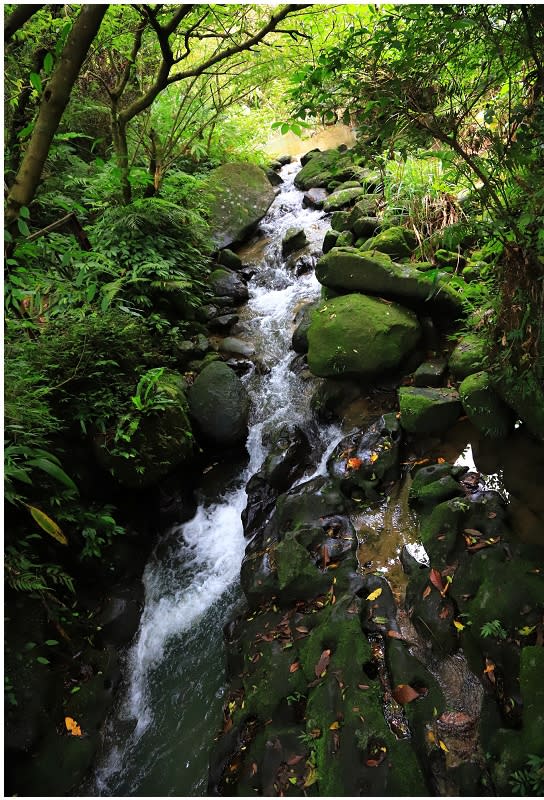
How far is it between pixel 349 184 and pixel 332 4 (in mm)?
6760

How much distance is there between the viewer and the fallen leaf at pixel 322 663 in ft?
11.3

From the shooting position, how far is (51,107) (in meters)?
2.42

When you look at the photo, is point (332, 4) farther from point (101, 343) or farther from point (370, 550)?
point (370, 550)

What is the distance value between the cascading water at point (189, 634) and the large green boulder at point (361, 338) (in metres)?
0.88

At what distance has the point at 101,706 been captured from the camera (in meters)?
4.16

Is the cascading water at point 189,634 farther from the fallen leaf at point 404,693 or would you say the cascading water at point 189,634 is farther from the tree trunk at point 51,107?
the tree trunk at point 51,107

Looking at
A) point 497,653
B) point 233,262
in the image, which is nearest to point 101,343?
point 497,653

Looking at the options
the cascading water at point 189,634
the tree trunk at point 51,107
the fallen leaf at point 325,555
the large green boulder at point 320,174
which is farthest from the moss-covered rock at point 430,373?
the large green boulder at point 320,174

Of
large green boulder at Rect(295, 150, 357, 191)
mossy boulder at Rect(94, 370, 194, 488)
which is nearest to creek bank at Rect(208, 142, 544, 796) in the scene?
mossy boulder at Rect(94, 370, 194, 488)

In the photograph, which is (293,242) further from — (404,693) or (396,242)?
(404,693)

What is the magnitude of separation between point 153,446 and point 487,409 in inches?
143

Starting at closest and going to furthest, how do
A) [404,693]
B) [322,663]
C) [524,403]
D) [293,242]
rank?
1. [404,693]
2. [322,663]
3. [524,403]
4. [293,242]

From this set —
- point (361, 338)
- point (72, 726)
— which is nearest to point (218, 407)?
point (361, 338)

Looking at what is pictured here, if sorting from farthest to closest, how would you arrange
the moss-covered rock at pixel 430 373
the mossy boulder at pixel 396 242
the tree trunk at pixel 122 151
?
the mossy boulder at pixel 396 242, the tree trunk at pixel 122 151, the moss-covered rock at pixel 430 373
